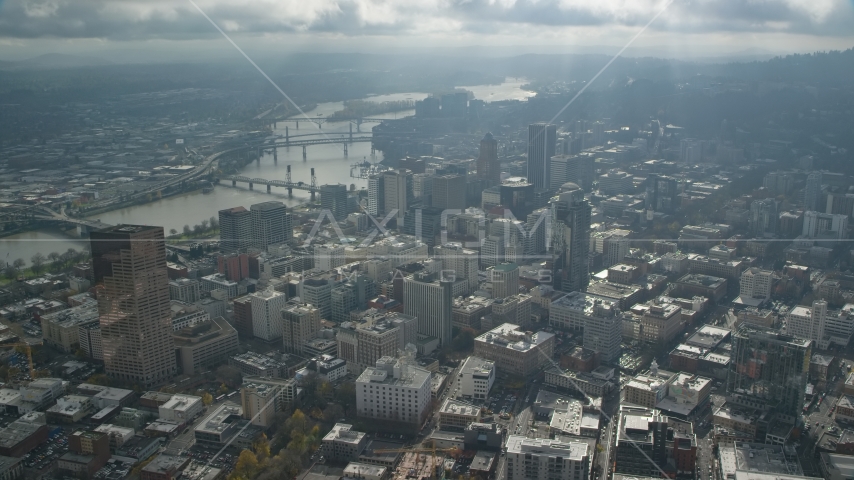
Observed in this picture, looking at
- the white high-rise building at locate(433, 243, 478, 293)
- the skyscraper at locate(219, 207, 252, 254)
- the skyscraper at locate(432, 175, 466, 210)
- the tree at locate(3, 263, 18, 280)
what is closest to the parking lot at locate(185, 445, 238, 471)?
the white high-rise building at locate(433, 243, 478, 293)

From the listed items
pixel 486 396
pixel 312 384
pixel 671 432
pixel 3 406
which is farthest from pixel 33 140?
pixel 671 432

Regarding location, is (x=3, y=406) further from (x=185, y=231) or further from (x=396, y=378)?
(x=185, y=231)

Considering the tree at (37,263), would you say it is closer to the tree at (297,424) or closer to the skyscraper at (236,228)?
the skyscraper at (236,228)

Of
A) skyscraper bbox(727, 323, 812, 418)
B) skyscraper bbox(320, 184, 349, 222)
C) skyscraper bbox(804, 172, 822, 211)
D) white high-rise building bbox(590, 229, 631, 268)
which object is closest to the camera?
skyscraper bbox(727, 323, 812, 418)

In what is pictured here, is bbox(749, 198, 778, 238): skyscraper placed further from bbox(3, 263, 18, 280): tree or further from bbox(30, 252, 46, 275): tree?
bbox(3, 263, 18, 280): tree

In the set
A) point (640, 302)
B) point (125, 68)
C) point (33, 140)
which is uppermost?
point (125, 68)

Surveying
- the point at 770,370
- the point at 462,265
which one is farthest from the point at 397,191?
the point at 770,370
